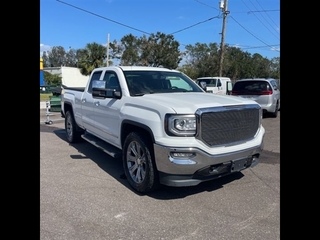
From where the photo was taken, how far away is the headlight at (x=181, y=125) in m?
3.57

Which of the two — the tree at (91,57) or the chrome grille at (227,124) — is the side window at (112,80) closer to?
the chrome grille at (227,124)

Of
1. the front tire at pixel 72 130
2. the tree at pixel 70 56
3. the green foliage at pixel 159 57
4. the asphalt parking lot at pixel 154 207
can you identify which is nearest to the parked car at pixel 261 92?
the asphalt parking lot at pixel 154 207

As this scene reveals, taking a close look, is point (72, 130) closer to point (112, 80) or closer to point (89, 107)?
point (89, 107)

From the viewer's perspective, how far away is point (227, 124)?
3.87 meters

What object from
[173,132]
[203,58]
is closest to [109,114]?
[173,132]

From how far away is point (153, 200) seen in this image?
154 inches

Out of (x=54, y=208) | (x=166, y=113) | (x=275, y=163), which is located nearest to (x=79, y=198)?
(x=54, y=208)

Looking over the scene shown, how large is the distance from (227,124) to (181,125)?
71cm

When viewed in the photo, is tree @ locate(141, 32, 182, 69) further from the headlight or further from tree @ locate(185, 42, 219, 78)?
the headlight

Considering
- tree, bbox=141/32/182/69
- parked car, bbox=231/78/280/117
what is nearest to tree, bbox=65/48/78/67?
tree, bbox=141/32/182/69

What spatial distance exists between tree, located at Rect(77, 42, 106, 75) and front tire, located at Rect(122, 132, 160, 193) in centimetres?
3983
